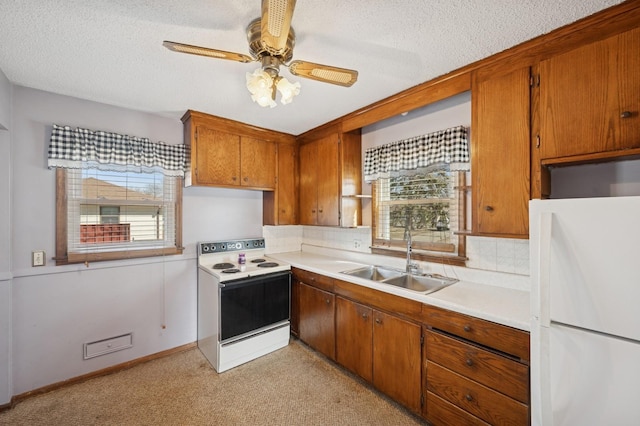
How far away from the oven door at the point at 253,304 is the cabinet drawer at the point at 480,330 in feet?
5.11

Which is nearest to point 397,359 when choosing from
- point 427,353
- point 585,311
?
point 427,353

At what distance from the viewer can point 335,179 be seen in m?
2.97

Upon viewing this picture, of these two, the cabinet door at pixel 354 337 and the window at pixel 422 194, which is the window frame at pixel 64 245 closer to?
the cabinet door at pixel 354 337

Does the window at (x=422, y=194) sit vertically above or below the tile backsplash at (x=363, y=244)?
above

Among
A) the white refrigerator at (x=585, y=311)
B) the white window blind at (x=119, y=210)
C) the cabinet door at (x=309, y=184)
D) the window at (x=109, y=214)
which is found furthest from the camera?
the cabinet door at (x=309, y=184)

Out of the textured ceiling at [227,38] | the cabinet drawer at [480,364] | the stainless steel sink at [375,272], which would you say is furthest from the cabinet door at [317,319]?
the textured ceiling at [227,38]

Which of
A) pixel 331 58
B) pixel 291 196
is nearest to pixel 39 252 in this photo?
pixel 291 196

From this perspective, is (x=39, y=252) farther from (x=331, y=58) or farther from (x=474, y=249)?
(x=474, y=249)

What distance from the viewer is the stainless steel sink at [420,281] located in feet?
7.27

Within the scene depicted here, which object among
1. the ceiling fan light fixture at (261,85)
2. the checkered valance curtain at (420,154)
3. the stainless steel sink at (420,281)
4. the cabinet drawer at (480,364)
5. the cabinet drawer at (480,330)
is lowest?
the cabinet drawer at (480,364)

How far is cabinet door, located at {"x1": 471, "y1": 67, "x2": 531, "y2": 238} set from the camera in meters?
1.64

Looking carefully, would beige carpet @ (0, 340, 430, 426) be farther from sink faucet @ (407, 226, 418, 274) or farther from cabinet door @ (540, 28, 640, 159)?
cabinet door @ (540, 28, 640, 159)

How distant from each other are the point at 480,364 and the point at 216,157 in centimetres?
279

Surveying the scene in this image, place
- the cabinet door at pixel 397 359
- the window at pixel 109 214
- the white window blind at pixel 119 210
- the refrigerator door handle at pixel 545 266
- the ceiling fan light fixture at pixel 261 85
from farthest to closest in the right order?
the window at pixel 109 214 < the white window blind at pixel 119 210 < the cabinet door at pixel 397 359 < the ceiling fan light fixture at pixel 261 85 < the refrigerator door handle at pixel 545 266
